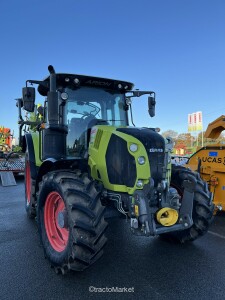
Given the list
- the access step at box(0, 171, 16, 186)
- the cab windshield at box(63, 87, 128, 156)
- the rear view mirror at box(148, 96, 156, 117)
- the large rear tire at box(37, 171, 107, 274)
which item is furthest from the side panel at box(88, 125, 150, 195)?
the access step at box(0, 171, 16, 186)

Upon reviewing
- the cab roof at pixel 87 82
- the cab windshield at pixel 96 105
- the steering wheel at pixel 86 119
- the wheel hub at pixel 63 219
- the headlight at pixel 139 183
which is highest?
the cab roof at pixel 87 82

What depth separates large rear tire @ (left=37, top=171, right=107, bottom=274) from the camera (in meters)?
2.99

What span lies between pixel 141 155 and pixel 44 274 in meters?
1.84

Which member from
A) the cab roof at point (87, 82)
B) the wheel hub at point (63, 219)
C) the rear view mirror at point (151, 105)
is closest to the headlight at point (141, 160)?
the wheel hub at point (63, 219)

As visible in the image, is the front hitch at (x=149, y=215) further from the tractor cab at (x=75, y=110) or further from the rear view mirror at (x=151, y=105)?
the rear view mirror at (x=151, y=105)

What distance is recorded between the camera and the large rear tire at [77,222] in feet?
9.81

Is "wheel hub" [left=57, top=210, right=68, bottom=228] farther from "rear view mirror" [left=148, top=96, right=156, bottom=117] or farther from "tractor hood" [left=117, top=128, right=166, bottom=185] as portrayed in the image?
"rear view mirror" [left=148, top=96, right=156, bottom=117]

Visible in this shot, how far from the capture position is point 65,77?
4355mm

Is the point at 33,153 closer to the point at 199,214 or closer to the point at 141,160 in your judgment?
the point at 141,160

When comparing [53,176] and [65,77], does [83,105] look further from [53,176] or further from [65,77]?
[53,176]

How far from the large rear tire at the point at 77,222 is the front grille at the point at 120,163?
13.6 inches

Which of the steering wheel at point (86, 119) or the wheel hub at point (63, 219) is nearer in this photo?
the wheel hub at point (63, 219)

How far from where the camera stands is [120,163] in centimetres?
348

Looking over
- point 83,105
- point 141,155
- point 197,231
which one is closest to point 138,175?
point 141,155
